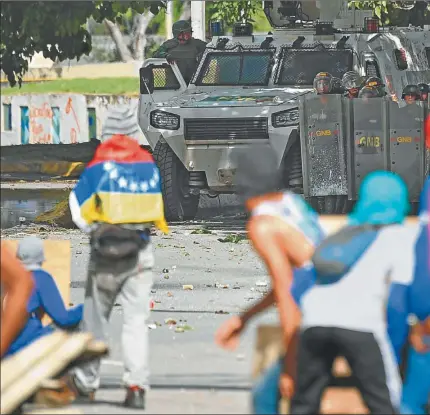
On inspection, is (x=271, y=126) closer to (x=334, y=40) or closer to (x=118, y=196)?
(x=334, y=40)

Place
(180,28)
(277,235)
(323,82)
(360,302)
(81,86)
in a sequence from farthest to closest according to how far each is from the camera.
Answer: (81,86) → (180,28) → (323,82) → (277,235) → (360,302)

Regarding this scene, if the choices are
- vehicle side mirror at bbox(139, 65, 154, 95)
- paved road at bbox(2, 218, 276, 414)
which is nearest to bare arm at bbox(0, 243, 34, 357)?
paved road at bbox(2, 218, 276, 414)

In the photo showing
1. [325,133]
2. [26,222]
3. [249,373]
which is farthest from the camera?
[26,222]

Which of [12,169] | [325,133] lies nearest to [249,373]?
[325,133]

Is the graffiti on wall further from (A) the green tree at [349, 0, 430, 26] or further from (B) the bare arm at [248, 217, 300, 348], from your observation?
(B) the bare arm at [248, 217, 300, 348]

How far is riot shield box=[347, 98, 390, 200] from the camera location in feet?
58.9

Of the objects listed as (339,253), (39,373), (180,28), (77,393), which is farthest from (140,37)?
(339,253)

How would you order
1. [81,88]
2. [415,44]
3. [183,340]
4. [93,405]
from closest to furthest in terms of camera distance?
[93,405] < [183,340] < [415,44] < [81,88]

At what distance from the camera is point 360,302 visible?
6270 mm

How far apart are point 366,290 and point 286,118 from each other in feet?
41.3

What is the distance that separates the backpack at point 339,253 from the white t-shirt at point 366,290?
0.02 m

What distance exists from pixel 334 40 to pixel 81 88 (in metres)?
38.2

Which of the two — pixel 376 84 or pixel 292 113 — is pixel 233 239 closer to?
pixel 292 113

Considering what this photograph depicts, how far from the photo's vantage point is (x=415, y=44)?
21.3 metres
